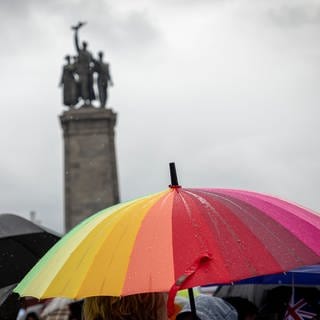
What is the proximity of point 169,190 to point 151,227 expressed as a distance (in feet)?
1.01

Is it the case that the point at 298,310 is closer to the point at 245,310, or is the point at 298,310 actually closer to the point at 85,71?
the point at 245,310

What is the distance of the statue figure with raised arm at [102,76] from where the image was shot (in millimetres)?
16656

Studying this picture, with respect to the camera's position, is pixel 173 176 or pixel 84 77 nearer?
pixel 173 176

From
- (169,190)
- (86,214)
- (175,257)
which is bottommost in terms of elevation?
Answer: (175,257)

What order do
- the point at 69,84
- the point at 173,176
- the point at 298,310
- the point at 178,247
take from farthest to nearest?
the point at 69,84
the point at 298,310
the point at 173,176
the point at 178,247

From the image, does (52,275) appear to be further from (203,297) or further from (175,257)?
(203,297)

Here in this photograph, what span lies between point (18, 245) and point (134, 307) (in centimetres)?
230

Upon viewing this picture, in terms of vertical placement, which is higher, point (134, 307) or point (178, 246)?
point (178, 246)

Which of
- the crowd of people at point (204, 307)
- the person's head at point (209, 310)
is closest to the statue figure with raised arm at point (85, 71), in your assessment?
the crowd of people at point (204, 307)

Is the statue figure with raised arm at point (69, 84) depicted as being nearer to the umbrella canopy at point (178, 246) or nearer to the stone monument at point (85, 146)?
the stone monument at point (85, 146)

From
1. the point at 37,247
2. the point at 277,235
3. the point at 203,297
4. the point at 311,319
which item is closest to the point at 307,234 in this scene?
the point at 277,235

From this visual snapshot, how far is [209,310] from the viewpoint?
3.18 meters

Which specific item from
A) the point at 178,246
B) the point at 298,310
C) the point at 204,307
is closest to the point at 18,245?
the point at 204,307

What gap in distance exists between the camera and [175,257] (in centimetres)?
204
